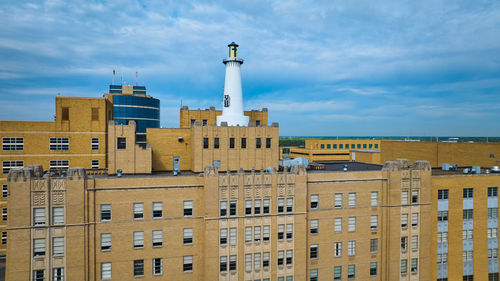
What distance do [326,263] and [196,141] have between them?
87.0ft

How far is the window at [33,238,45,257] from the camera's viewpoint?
117 feet

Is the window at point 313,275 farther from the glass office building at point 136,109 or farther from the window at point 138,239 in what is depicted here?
the glass office building at point 136,109

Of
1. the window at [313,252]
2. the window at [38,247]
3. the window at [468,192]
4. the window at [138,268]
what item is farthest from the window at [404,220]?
the window at [38,247]

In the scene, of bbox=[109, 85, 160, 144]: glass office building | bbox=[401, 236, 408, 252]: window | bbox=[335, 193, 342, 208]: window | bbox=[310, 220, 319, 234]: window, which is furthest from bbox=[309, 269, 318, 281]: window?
bbox=[109, 85, 160, 144]: glass office building

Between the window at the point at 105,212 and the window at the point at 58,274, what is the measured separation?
7.06 meters

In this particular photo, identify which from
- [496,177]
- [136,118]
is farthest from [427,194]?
[136,118]

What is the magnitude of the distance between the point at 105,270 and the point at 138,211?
8.01 meters

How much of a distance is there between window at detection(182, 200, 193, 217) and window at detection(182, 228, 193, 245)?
192 centimetres

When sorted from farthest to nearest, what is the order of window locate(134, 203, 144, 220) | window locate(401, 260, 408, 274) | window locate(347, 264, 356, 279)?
window locate(401, 260, 408, 274) < window locate(347, 264, 356, 279) < window locate(134, 203, 144, 220)

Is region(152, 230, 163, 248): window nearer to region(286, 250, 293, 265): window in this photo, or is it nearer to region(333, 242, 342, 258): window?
region(286, 250, 293, 265): window

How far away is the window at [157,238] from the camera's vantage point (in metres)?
39.5

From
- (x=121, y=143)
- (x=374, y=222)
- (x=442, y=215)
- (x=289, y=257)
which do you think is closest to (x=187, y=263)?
(x=289, y=257)

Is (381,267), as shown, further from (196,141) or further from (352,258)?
(196,141)

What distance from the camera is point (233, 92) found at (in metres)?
55.0
